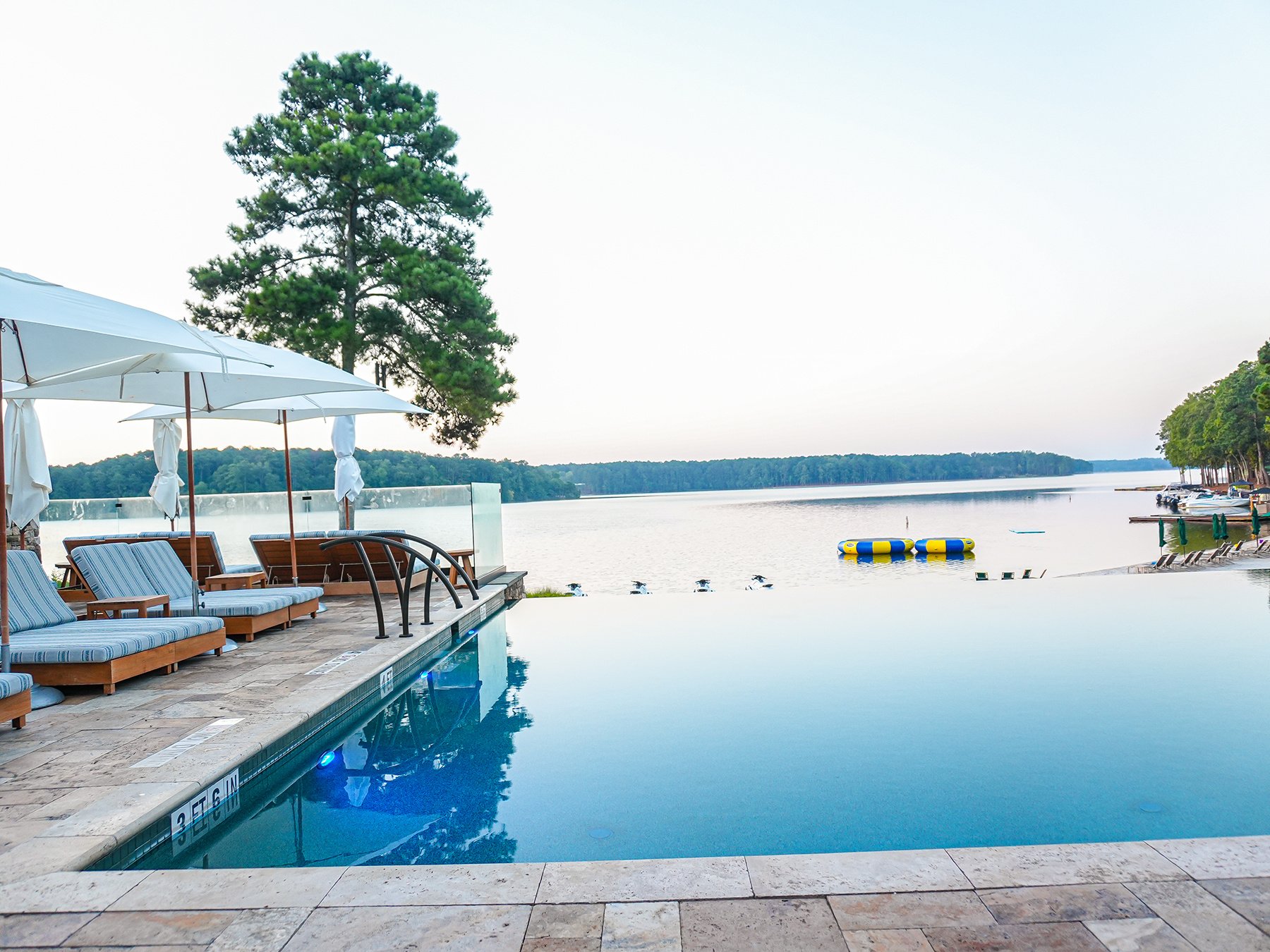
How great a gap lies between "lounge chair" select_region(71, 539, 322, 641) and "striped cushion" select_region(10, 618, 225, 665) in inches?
28.9

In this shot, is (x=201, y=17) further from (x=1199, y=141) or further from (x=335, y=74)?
(x=1199, y=141)

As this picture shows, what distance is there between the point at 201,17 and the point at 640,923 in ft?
44.9

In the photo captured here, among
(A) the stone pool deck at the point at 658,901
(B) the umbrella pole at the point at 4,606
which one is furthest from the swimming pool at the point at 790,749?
(B) the umbrella pole at the point at 4,606

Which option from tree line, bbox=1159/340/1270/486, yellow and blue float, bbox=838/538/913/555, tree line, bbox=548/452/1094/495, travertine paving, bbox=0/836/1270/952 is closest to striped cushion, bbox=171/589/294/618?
travertine paving, bbox=0/836/1270/952

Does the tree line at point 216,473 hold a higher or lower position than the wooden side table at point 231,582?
higher

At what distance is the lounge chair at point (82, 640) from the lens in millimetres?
4855

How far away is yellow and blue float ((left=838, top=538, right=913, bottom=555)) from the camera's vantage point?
35469mm

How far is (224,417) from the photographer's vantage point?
29.9ft

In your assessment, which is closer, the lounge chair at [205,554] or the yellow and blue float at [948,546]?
the lounge chair at [205,554]

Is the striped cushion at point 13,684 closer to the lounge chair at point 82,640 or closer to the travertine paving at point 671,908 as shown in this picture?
the lounge chair at point 82,640

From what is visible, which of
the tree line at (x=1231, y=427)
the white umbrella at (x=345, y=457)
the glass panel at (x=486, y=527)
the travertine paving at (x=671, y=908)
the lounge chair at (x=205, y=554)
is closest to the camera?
the travertine paving at (x=671, y=908)


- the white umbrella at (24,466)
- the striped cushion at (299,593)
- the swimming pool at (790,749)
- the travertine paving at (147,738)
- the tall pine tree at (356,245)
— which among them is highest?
the tall pine tree at (356,245)

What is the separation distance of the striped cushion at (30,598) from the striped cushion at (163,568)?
3.72 ft

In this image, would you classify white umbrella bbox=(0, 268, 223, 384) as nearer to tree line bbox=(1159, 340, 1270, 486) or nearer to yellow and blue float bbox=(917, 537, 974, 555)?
yellow and blue float bbox=(917, 537, 974, 555)
